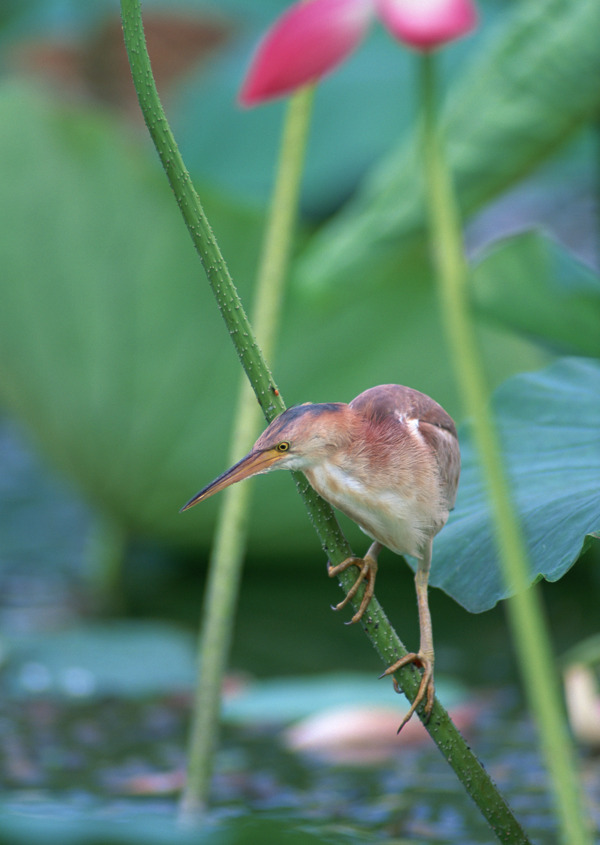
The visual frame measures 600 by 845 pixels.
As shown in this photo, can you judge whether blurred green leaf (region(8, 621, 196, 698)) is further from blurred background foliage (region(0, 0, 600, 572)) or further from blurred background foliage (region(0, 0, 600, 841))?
blurred background foliage (region(0, 0, 600, 572))

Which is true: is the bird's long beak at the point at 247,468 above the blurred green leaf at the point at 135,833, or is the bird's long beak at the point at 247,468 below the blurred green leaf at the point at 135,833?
above

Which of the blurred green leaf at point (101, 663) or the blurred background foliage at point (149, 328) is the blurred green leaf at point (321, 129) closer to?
the blurred background foliage at point (149, 328)

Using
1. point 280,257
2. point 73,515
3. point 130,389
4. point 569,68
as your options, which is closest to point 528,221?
point 73,515

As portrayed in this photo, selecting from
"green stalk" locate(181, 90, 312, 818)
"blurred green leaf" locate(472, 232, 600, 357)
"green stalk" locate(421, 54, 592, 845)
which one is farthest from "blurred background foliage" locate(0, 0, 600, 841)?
"green stalk" locate(421, 54, 592, 845)

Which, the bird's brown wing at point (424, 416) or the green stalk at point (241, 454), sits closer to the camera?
the bird's brown wing at point (424, 416)

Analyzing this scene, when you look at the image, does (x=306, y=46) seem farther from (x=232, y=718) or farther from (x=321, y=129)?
(x=321, y=129)

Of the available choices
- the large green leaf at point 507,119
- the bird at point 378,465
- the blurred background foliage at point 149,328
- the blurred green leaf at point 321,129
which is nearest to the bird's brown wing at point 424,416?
the bird at point 378,465
